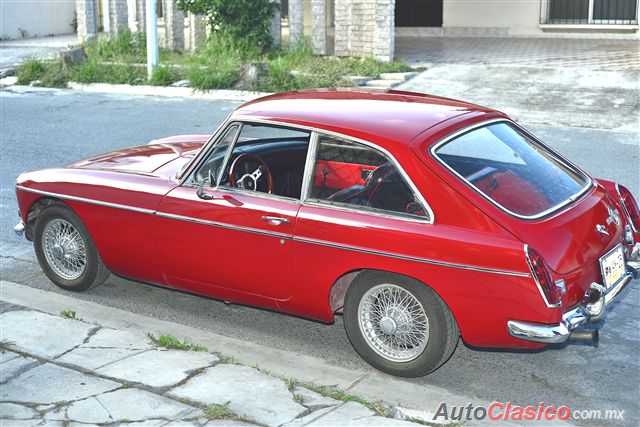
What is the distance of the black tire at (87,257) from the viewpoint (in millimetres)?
6453

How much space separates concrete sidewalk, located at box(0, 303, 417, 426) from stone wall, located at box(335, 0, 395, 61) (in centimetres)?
1225

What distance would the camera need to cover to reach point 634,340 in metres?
5.86

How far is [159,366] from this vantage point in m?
5.26

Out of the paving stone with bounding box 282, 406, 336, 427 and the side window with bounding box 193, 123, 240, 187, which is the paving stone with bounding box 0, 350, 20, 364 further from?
the paving stone with bounding box 282, 406, 336, 427

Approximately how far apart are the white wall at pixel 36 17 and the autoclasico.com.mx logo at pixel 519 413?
2325cm

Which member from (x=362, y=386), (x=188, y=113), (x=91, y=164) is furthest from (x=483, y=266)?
(x=188, y=113)

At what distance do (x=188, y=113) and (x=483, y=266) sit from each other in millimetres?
10187

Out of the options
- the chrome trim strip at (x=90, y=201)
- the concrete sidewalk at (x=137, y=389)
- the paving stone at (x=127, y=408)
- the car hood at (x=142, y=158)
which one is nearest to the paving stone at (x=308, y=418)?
the concrete sidewalk at (x=137, y=389)

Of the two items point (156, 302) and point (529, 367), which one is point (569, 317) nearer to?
point (529, 367)

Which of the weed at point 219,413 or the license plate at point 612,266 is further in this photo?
the license plate at point 612,266

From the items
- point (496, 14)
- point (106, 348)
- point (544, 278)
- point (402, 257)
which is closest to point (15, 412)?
point (106, 348)

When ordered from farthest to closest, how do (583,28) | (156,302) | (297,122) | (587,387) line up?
(583,28), (156,302), (297,122), (587,387)

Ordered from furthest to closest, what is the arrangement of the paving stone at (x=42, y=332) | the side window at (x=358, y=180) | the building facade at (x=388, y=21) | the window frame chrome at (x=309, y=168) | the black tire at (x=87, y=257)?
the building facade at (x=388, y=21) → the black tire at (x=87, y=257) → the paving stone at (x=42, y=332) → the side window at (x=358, y=180) → the window frame chrome at (x=309, y=168)

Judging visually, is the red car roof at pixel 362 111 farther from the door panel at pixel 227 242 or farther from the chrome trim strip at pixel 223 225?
the chrome trim strip at pixel 223 225
